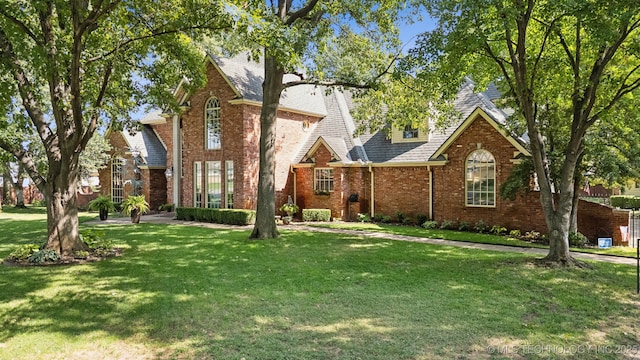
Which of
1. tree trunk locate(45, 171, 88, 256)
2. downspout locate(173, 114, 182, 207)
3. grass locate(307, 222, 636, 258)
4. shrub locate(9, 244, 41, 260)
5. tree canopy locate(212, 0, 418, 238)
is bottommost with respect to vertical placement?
grass locate(307, 222, 636, 258)

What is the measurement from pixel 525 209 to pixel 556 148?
2.85 meters

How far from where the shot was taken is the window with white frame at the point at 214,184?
22.2m

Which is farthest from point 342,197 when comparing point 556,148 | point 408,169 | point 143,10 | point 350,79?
point 143,10

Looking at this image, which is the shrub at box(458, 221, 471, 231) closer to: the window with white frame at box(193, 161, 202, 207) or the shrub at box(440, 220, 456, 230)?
the shrub at box(440, 220, 456, 230)

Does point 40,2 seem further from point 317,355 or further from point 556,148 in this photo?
point 556,148

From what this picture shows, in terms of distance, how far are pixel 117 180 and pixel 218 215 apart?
12684 mm

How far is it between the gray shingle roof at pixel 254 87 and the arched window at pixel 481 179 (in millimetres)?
8704

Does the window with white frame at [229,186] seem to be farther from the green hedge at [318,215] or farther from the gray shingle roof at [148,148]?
the gray shingle roof at [148,148]

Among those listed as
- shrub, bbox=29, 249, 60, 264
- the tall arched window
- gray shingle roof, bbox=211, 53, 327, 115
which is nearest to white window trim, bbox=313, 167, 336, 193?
gray shingle roof, bbox=211, 53, 327, 115

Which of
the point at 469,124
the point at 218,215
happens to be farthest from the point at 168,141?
the point at 469,124

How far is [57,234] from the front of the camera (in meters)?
10.8

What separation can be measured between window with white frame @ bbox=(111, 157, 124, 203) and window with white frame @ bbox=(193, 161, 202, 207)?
835cm

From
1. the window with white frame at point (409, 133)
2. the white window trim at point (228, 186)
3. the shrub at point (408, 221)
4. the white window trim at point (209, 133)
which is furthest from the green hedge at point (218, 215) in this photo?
the window with white frame at point (409, 133)

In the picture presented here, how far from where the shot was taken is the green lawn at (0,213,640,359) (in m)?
5.19
